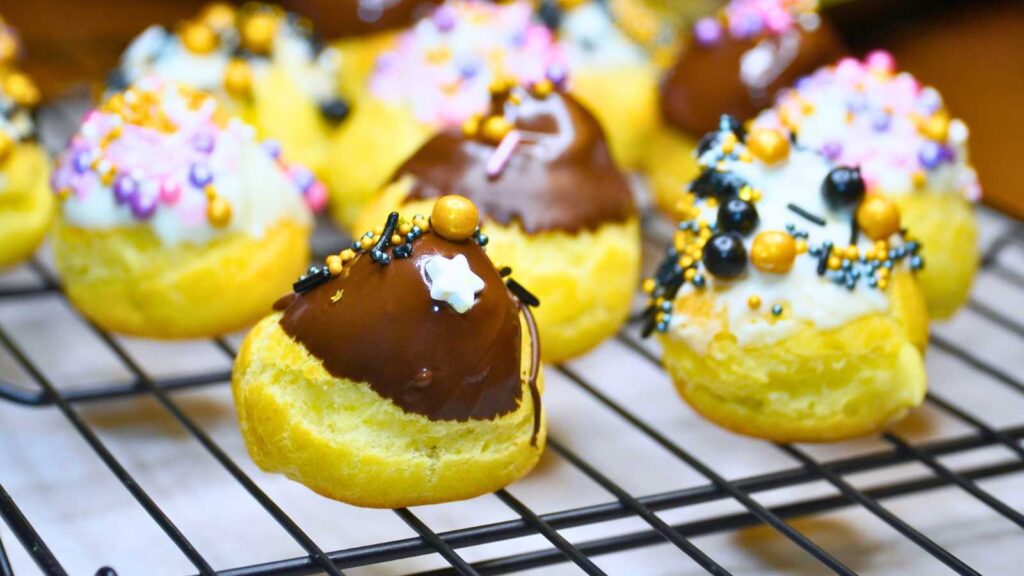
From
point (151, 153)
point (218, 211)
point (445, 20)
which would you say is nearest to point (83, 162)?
point (151, 153)

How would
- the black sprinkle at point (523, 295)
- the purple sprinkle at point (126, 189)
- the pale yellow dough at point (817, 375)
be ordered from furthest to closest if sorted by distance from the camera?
1. the purple sprinkle at point (126, 189)
2. the pale yellow dough at point (817, 375)
3. the black sprinkle at point (523, 295)

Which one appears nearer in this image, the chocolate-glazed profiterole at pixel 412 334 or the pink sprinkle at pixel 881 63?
the chocolate-glazed profiterole at pixel 412 334

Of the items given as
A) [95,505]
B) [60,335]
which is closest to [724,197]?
[95,505]

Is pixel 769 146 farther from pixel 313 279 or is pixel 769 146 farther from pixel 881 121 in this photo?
pixel 313 279

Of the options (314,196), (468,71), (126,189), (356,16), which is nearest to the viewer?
(126,189)

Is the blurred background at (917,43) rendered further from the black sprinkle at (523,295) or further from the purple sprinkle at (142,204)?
the black sprinkle at (523,295)

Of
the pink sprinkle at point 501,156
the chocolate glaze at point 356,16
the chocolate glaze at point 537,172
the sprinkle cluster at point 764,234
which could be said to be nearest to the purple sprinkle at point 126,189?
the chocolate glaze at point 537,172

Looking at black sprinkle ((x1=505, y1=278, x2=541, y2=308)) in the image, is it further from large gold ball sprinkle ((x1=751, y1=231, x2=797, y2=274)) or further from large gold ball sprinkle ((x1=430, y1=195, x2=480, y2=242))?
large gold ball sprinkle ((x1=751, y1=231, x2=797, y2=274))

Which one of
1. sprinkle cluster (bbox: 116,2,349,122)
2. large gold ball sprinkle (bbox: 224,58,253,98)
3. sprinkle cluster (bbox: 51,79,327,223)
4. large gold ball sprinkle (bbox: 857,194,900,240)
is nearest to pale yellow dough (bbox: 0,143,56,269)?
sprinkle cluster (bbox: 51,79,327,223)
